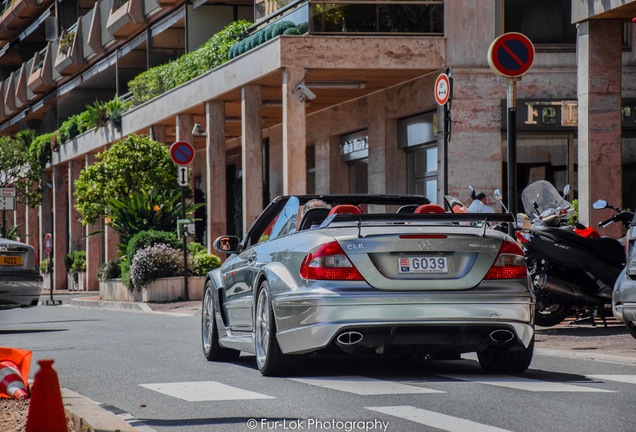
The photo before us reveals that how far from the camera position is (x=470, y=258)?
28.1ft

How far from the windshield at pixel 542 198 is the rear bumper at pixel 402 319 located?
543cm

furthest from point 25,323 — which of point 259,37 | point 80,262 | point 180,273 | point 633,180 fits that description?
point 80,262

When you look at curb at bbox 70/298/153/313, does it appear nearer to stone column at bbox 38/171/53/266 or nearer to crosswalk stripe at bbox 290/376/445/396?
crosswalk stripe at bbox 290/376/445/396

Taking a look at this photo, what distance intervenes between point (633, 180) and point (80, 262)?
94.2 ft

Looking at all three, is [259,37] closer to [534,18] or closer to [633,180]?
[534,18]

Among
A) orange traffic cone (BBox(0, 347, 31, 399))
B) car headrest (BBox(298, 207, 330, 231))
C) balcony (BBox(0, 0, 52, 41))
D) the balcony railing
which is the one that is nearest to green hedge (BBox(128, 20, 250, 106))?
the balcony railing

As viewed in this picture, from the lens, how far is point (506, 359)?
30.0 ft

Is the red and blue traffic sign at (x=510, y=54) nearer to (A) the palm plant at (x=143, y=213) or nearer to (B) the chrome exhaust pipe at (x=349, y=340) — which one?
(B) the chrome exhaust pipe at (x=349, y=340)

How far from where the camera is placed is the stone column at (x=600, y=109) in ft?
62.8

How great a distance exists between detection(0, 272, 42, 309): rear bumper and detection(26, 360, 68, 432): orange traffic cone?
12.2 metres

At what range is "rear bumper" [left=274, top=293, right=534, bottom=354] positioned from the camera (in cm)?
A: 837

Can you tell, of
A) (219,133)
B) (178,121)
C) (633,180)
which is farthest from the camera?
(178,121)

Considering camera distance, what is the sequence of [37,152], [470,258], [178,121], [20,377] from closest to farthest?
[20,377], [470,258], [178,121], [37,152]

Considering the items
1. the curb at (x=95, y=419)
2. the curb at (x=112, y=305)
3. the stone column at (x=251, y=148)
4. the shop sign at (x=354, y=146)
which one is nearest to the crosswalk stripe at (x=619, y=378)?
the curb at (x=95, y=419)
